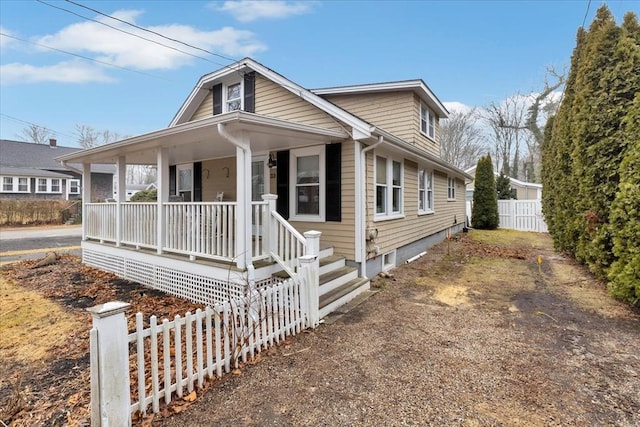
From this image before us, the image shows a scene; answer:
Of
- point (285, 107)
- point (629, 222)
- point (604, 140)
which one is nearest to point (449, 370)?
point (629, 222)

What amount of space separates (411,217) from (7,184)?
33263 mm

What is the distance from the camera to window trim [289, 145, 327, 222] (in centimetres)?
677

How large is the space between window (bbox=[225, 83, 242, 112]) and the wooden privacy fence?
6.13 m

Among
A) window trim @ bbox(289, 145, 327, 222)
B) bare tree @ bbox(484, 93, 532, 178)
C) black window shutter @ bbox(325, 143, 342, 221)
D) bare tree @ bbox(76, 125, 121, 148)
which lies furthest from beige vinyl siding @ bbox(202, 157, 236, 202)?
bare tree @ bbox(76, 125, 121, 148)

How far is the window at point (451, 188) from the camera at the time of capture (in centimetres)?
1407

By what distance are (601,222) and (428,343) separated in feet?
15.9

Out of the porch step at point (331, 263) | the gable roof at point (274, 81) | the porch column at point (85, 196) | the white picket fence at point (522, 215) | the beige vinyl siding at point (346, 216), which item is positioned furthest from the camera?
the white picket fence at point (522, 215)

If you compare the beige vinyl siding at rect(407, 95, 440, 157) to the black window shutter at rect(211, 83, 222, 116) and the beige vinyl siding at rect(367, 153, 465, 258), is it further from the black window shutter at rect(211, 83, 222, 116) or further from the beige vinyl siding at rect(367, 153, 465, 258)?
the black window shutter at rect(211, 83, 222, 116)

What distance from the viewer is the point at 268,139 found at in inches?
233

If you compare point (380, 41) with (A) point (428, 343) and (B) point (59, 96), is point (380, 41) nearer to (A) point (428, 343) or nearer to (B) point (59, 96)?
(A) point (428, 343)

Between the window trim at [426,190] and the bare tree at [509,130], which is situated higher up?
the bare tree at [509,130]

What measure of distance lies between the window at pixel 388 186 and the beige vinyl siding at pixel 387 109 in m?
2.30

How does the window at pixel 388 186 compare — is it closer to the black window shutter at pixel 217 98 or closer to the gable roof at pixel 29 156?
the black window shutter at pixel 217 98

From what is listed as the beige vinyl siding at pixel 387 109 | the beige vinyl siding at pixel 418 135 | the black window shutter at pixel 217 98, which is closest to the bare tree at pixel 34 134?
the black window shutter at pixel 217 98
